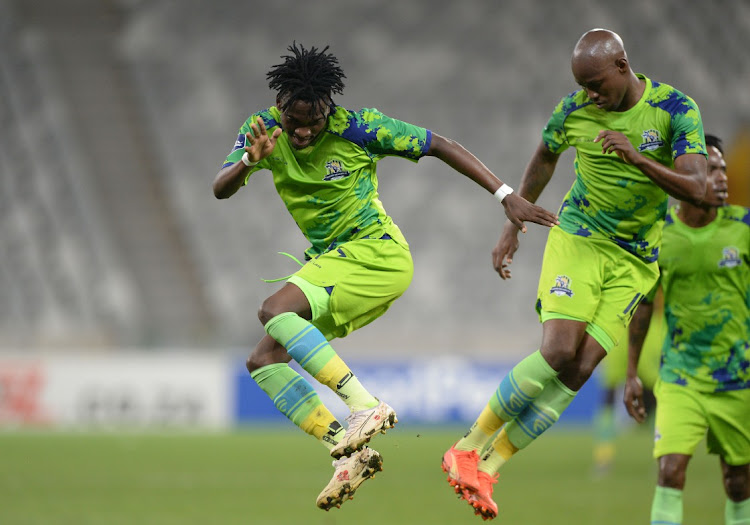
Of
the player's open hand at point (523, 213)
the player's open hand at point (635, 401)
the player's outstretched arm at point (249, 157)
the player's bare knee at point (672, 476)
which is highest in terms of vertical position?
the player's outstretched arm at point (249, 157)

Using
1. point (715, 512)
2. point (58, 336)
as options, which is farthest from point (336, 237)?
point (58, 336)

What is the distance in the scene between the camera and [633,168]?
6496 millimetres

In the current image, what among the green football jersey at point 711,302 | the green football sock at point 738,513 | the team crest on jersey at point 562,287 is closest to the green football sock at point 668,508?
the green football sock at point 738,513

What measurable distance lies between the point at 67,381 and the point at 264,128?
1719cm

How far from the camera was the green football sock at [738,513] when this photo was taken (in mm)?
7047

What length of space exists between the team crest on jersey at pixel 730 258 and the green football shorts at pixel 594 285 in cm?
62

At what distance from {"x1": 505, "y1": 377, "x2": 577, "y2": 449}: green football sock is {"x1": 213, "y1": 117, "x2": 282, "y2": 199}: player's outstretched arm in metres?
2.26

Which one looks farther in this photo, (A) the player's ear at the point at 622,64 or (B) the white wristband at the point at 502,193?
(B) the white wristband at the point at 502,193

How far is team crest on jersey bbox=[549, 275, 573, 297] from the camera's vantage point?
660cm

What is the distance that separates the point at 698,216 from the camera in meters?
7.24

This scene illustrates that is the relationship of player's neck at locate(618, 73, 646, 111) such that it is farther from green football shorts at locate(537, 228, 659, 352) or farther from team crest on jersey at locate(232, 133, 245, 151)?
team crest on jersey at locate(232, 133, 245, 151)

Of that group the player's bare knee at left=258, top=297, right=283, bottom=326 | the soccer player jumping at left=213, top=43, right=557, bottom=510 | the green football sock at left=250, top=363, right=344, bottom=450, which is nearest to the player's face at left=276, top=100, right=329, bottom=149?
the soccer player jumping at left=213, top=43, right=557, bottom=510

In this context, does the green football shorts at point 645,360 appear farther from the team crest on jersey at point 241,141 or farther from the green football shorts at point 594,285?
the team crest on jersey at point 241,141

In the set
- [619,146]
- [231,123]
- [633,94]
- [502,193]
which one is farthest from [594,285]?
[231,123]
